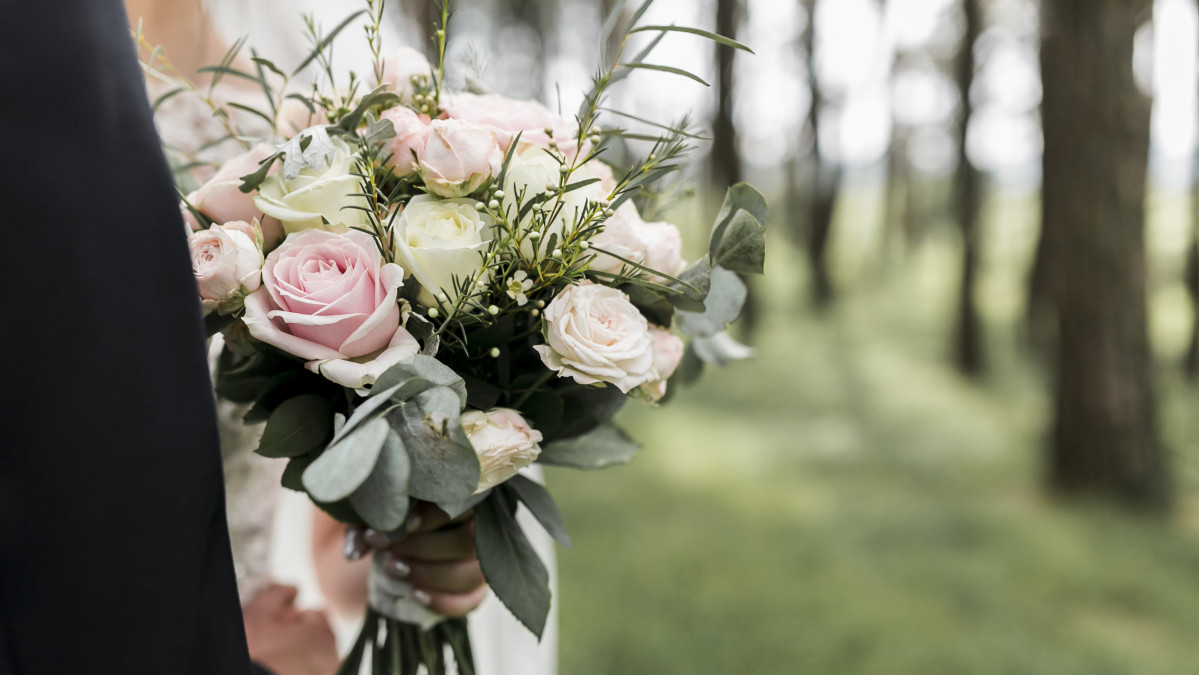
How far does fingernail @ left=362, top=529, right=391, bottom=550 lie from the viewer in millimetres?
1075

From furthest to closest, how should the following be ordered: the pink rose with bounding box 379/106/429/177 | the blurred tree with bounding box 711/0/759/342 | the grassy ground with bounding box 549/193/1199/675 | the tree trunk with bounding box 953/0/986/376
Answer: the blurred tree with bounding box 711/0/759/342 < the tree trunk with bounding box 953/0/986/376 < the grassy ground with bounding box 549/193/1199/675 < the pink rose with bounding box 379/106/429/177

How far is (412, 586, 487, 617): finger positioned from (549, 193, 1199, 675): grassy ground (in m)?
2.00

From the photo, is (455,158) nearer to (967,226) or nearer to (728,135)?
(967,226)

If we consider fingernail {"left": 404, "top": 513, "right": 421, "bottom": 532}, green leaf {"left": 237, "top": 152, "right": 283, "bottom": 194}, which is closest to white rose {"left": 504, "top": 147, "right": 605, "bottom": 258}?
green leaf {"left": 237, "top": 152, "right": 283, "bottom": 194}

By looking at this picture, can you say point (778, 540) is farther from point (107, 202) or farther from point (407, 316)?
point (107, 202)

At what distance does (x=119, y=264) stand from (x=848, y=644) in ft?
10.0

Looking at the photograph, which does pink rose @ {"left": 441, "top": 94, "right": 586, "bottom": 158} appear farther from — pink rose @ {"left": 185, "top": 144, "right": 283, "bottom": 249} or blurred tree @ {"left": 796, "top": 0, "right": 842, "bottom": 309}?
blurred tree @ {"left": 796, "top": 0, "right": 842, "bottom": 309}

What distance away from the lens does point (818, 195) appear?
10.7m

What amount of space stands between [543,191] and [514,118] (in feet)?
0.41

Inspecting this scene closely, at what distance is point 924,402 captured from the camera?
20.3 ft

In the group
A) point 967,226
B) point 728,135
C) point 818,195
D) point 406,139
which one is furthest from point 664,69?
point 818,195

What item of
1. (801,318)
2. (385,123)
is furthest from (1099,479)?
(801,318)

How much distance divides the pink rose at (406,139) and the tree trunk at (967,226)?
6.54m

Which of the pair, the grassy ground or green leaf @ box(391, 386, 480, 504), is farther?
the grassy ground
